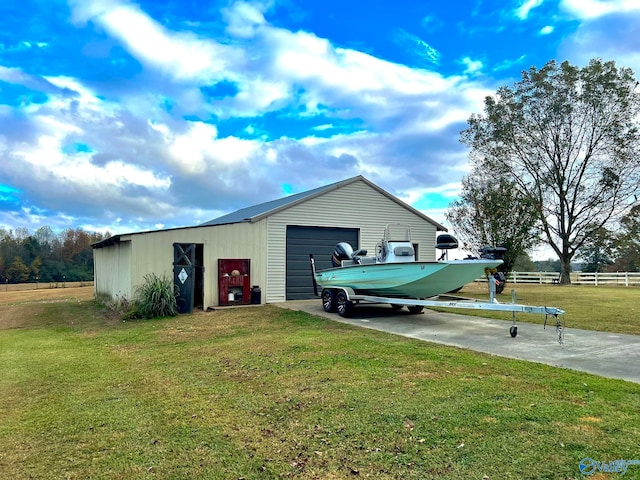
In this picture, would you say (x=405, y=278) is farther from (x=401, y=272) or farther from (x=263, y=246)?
(x=263, y=246)

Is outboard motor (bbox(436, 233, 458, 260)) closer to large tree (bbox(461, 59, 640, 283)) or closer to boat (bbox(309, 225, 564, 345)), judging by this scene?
boat (bbox(309, 225, 564, 345))

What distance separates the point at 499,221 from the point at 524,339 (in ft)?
47.7

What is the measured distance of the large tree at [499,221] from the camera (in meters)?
20.7

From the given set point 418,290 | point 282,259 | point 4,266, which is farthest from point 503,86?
point 4,266

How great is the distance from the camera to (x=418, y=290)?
10031 mm

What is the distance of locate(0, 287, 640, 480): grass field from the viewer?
313cm

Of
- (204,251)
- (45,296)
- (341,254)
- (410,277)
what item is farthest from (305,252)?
(45,296)

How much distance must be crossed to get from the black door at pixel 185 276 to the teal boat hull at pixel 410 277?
14.5 feet

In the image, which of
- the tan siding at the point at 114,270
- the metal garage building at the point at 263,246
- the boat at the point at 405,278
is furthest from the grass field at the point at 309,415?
the tan siding at the point at 114,270

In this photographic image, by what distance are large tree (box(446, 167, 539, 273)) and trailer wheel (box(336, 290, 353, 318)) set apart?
11275 mm

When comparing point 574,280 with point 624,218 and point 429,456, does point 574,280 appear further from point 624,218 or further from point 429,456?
point 429,456

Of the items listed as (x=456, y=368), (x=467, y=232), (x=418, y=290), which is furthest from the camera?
(x=467, y=232)

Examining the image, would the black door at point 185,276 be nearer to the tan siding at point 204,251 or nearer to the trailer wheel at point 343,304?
the tan siding at point 204,251

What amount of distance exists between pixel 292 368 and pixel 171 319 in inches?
278
